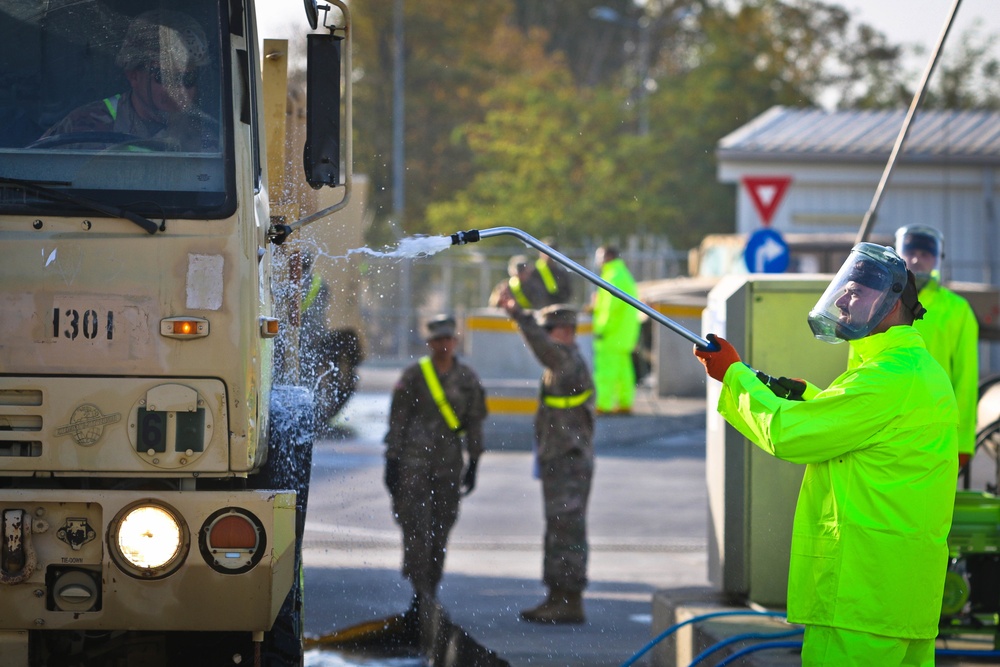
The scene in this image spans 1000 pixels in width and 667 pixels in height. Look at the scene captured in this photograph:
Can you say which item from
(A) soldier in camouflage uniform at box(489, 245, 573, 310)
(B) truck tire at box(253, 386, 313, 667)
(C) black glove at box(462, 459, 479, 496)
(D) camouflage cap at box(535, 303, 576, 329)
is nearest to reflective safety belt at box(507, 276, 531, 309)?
(A) soldier in camouflage uniform at box(489, 245, 573, 310)

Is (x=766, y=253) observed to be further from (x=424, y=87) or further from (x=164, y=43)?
(x=424, y=87)

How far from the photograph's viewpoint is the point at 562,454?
8047mm

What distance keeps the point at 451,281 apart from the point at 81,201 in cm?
2368

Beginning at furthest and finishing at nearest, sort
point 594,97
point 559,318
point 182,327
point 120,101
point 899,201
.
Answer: point 594,97, point 899,201, point 559,318, point 120,101, point 182,327

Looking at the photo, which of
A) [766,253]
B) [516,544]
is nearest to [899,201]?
[766,253]

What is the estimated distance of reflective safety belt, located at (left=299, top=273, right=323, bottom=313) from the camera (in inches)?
280

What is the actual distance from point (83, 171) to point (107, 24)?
55 centimetres

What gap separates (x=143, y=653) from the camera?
5.01 meters

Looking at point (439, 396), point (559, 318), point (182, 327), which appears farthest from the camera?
point (559, 318)

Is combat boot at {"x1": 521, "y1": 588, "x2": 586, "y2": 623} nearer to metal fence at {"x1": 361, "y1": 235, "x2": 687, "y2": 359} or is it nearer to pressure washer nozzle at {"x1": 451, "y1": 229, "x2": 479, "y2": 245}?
pressure washer nozzle at {"x1": 451, "y1": 229, "x2": 479, "y2": 245}

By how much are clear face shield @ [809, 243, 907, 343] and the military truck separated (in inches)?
72.8

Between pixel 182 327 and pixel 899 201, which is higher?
pixel 899 201

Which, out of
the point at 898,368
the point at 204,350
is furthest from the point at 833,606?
the point at 204,350

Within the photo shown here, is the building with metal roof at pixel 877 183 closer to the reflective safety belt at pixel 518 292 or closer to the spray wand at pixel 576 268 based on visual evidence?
the reflective safety belt at pixel 518 292
